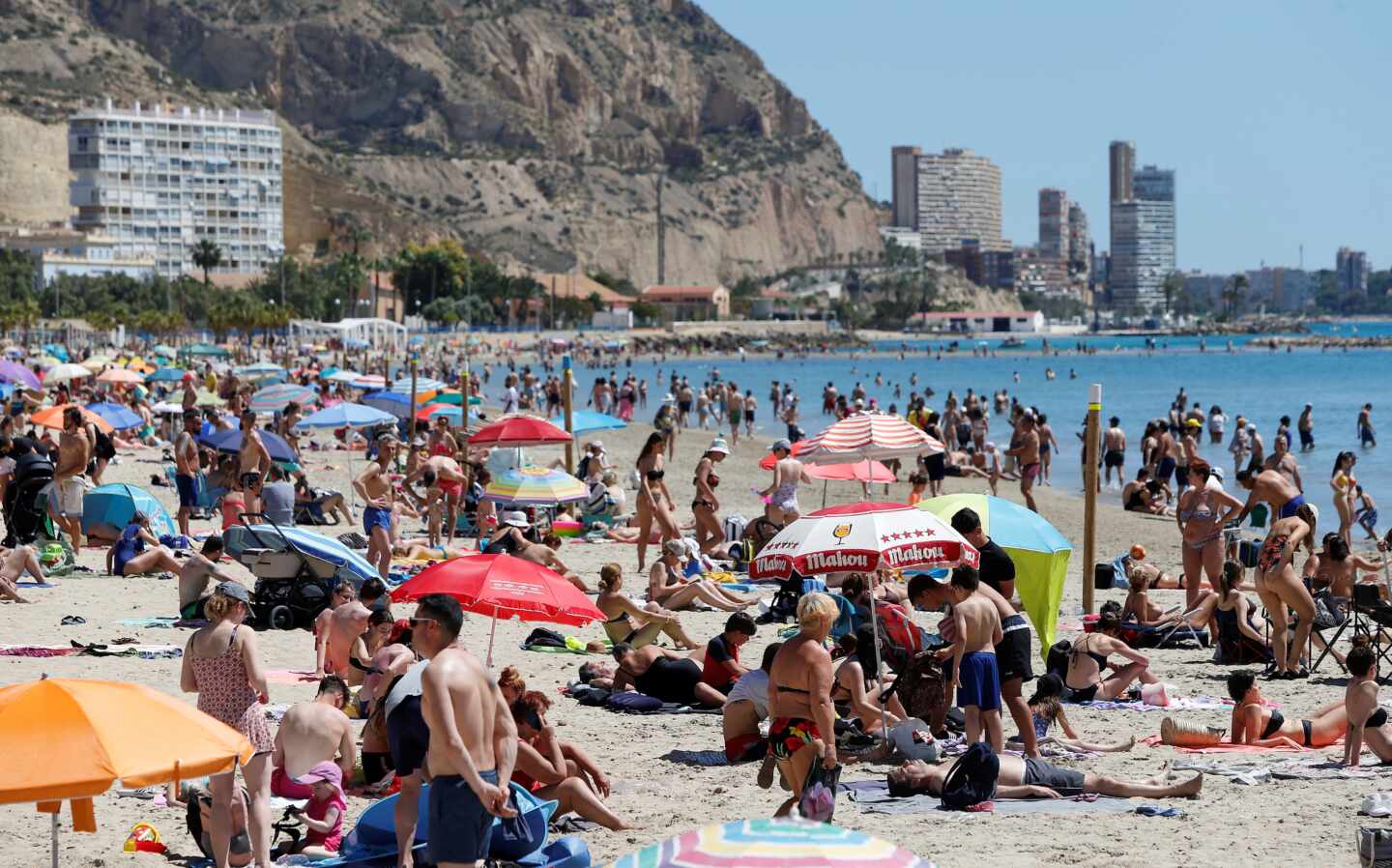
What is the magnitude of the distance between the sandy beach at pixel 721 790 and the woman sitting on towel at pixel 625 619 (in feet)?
1.51

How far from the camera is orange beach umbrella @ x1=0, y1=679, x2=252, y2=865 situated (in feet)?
15.4

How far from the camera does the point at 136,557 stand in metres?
13.8

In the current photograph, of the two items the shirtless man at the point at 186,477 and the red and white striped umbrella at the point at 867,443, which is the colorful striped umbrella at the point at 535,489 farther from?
the shirtless man at the point at 186,477

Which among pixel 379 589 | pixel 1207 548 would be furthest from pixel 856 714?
pixel 1207 548

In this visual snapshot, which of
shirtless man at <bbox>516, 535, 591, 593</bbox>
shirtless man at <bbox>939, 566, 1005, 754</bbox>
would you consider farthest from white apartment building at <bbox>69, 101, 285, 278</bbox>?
shirtless man at <bbox>939, 566, 1005, 754</bbox>

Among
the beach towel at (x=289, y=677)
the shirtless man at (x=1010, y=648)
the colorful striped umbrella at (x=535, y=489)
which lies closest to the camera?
the shirtless man at (x=1010, y=648)

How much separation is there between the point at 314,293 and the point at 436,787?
10596 cm

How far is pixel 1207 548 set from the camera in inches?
490

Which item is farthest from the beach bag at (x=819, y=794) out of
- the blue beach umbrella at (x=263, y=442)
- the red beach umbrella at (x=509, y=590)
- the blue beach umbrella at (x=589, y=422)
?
the blue beach umbrella at (x=589, y=422)

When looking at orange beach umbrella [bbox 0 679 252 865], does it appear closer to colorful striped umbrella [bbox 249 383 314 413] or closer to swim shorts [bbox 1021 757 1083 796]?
swim shorts [bbox 1021 757 1083 796]

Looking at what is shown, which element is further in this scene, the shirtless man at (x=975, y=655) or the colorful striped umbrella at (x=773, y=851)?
the shirtless man at (x=975, y=655)

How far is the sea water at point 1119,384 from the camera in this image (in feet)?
116

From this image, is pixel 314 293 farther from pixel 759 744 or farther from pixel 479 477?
pixel 759 744

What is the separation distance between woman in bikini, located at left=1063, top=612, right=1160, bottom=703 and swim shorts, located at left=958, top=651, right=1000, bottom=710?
2.29m
